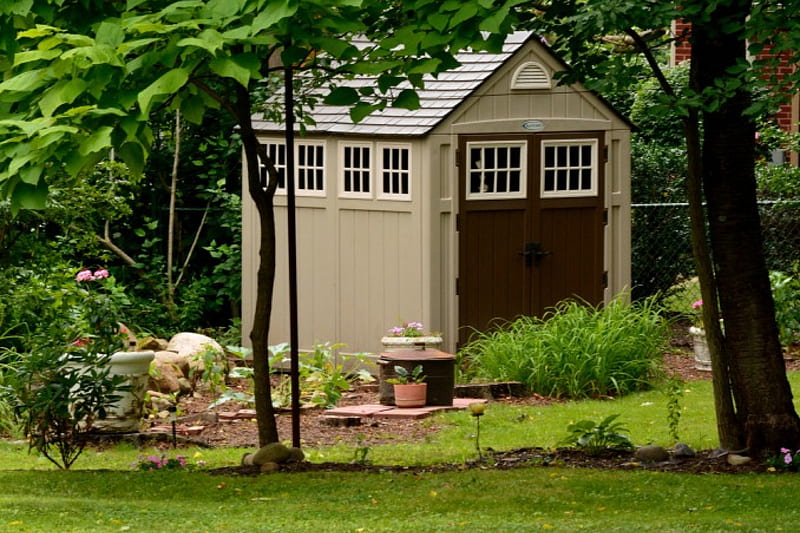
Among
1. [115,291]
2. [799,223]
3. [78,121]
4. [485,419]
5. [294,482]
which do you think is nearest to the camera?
[78,121]

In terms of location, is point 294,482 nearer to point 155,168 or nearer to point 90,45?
point 90,45

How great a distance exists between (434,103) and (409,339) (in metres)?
2.32

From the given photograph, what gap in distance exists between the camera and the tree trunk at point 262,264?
8.05m

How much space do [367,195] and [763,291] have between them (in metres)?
5.81

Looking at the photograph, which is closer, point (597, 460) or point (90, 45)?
point (90, 45)

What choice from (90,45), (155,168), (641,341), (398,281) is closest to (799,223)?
(641,341)

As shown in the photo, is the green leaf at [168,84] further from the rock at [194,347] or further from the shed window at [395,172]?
the shed window at [395,172]

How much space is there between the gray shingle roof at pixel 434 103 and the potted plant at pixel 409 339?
70.4 inches

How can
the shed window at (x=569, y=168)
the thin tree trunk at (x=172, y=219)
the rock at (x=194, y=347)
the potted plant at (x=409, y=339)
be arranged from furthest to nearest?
the thin tree trunk at (x=172, y=219), the shed window at (x=569, y=168), the rock at (x=194, y=347), the potted plant at (x=409, y=339)

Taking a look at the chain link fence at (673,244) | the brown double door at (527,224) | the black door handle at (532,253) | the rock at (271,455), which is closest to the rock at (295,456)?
the rock at (271,455)

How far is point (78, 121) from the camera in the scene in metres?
5.92

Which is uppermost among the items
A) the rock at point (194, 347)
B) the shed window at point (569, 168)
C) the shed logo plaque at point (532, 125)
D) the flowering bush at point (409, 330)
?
the shed logo plaque at point (532, 125)

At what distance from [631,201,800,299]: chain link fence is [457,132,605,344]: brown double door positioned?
1993mm

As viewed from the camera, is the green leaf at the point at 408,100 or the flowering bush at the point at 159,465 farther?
the flowering bush at the point at 159,465
